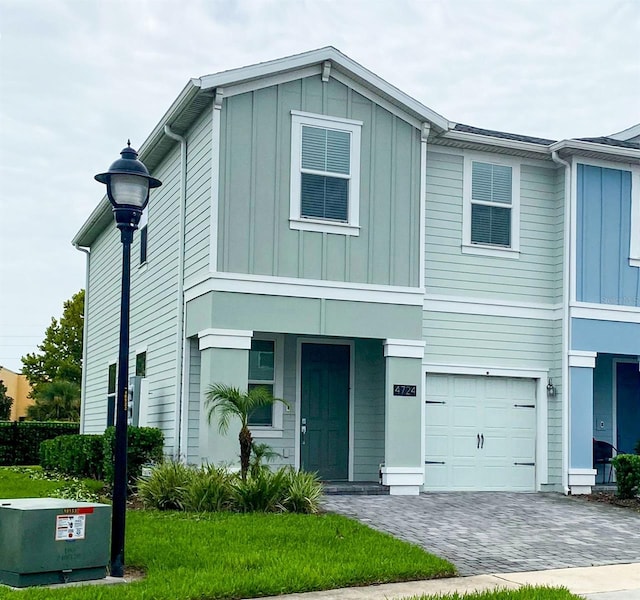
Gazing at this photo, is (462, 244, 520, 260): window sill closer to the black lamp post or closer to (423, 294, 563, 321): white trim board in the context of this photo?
(423, 294, 563, 321): white trim board

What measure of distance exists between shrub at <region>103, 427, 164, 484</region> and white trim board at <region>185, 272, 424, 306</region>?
2.25 m

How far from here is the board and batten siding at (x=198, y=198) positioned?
1534 centimetres

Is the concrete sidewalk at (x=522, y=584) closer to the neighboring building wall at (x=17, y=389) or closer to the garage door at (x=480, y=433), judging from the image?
the garage door at (x=480, y=433)

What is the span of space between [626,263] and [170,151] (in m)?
8.43

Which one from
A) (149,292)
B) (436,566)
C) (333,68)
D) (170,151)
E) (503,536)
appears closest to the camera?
(436,566)

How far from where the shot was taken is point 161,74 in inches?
682

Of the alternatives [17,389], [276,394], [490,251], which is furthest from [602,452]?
[17,389]

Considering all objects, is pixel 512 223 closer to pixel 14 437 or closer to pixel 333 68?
pixel 333 68

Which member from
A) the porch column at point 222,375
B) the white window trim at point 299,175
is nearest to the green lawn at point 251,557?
the porch column at point 222,375

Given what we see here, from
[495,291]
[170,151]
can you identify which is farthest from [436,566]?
[170,151]

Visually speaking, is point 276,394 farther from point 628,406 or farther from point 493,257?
point 628,406

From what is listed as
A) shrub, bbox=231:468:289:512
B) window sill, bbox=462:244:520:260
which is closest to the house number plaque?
window sill, bbox=462:244:520:260

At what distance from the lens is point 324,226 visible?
51.4ft

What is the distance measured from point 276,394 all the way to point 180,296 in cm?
227
